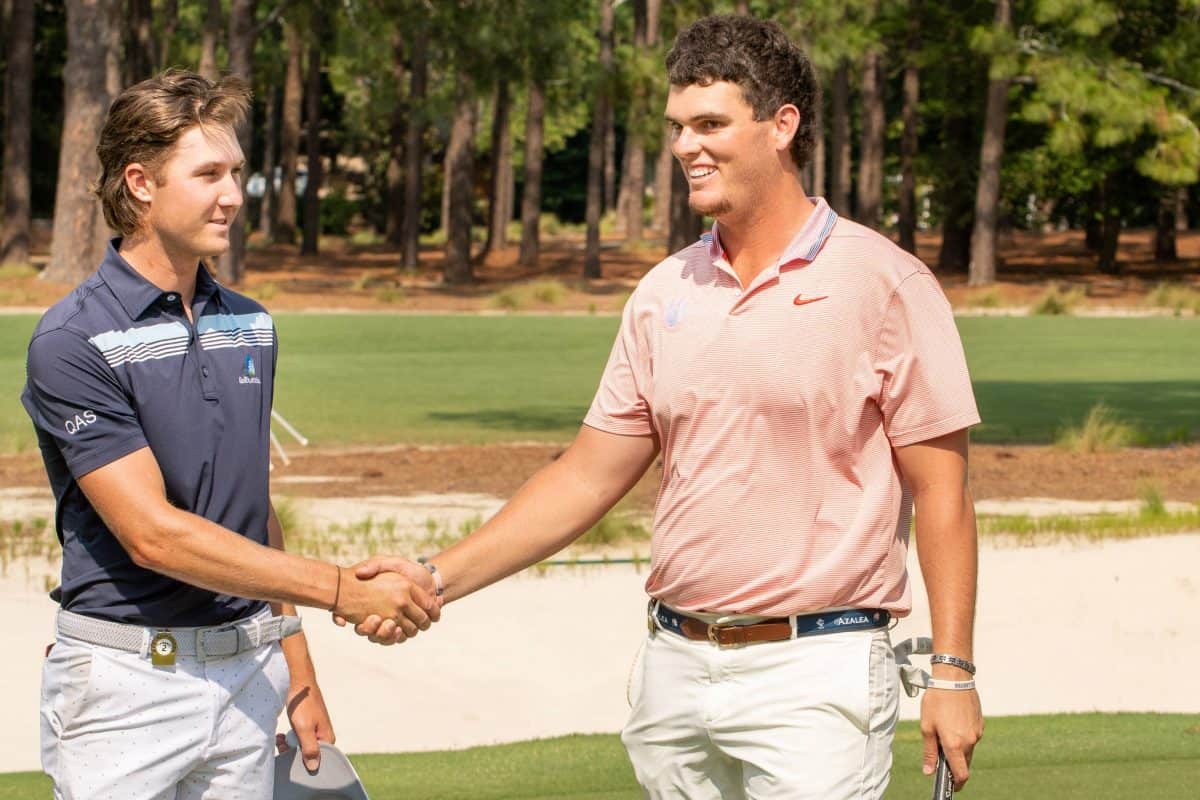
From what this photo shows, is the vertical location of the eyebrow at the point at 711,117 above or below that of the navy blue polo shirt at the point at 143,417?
above

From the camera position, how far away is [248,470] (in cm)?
389

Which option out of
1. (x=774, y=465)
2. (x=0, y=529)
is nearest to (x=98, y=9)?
(x=0, y=529)

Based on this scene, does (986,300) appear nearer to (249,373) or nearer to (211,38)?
(211,38)

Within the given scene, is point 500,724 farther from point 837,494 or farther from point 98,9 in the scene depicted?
point 98,9

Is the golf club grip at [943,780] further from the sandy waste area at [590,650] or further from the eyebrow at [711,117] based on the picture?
the sandy waste area at [590,650]

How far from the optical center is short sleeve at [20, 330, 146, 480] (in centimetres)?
371

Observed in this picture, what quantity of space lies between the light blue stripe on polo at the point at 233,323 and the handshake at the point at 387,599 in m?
0.58

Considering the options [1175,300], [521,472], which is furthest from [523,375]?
[1175,300]

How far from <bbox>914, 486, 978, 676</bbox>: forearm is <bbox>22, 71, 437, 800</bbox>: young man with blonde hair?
1228mm

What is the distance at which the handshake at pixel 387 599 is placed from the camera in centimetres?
430

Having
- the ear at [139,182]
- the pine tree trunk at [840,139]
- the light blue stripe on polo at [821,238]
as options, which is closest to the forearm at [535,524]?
the light blue stripe on polo at [821,238]

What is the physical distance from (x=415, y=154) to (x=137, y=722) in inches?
1823

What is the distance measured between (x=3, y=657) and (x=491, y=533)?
19.3ft

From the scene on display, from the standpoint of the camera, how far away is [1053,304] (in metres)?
39.4
